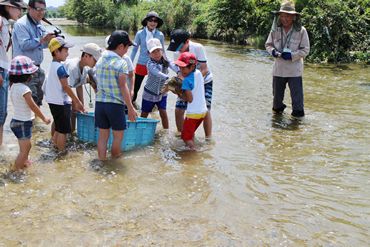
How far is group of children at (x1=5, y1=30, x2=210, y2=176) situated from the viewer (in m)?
3.62

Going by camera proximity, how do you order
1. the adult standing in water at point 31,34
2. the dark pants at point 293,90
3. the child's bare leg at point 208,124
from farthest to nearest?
1. the dark pants at point 293,90
2. the child's bare leg at point 208,124
3. the adult standing in water at point 31,34

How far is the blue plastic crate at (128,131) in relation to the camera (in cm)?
434

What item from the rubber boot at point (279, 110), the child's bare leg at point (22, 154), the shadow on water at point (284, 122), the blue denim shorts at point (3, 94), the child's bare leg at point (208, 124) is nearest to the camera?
the child's bare leg at point (22, 154)

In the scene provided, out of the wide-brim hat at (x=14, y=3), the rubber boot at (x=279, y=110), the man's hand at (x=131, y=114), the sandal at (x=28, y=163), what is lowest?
the sandal at (x=28, y=163)

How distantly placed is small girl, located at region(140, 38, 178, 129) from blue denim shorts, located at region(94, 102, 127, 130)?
4.00 ft

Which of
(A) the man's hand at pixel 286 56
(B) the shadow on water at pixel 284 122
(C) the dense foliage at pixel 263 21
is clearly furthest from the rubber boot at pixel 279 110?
(C) the dense foliage at pixel 263 21

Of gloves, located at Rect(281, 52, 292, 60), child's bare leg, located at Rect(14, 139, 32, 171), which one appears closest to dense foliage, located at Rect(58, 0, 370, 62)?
gloves, located at Rect(281, 52, 292, 60)

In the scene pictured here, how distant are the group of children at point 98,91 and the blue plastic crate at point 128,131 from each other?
0.78 ft

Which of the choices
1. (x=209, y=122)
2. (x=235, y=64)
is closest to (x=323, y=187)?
(x=209, y=122)

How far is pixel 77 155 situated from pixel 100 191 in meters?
1.12

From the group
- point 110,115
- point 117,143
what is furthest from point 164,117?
point 110,115

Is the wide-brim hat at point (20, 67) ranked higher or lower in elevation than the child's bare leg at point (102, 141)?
higher

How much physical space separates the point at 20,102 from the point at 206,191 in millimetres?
2330

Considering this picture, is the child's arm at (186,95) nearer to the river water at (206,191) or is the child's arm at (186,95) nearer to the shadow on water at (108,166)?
the river water at (206,191)
